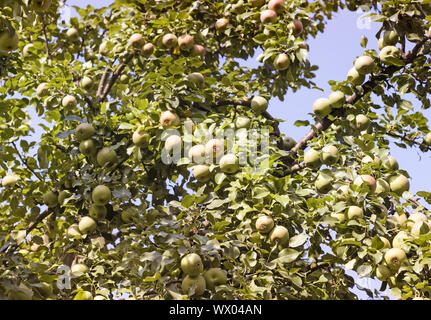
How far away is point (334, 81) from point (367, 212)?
130 cm

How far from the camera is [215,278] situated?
10.1 ft

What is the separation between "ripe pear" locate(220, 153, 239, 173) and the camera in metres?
3.51

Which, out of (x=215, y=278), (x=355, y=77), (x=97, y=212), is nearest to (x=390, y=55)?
(x=355, y=77)

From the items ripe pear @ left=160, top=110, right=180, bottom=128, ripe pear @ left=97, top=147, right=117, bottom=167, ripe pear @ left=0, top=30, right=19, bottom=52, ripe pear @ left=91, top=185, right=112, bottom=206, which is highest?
ripe pear @ left=0, top=30, right=19, bottom=52

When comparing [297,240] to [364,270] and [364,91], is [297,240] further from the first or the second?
[364,91]

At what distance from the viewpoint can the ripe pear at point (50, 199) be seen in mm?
4285

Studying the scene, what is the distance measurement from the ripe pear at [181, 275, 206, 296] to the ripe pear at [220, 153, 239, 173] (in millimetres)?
889

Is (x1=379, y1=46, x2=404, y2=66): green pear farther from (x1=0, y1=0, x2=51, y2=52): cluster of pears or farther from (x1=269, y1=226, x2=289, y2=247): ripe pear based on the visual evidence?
(x1=0, y1=0, x2=51, y2=52): cluster of pears

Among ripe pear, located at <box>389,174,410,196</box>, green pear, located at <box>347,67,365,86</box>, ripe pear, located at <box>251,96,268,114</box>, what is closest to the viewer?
ripe pear, located at <box>389,174,410,196</box>

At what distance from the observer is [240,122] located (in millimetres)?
4160

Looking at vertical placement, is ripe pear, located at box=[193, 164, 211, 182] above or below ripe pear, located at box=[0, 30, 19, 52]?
below

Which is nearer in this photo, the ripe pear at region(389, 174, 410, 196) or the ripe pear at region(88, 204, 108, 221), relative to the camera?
the ripe pear at region(389, 174, 410, 196)

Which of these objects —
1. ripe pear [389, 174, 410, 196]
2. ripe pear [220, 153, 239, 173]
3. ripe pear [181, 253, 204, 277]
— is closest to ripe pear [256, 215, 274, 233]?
ripe pear [220, 153, 239, 173]

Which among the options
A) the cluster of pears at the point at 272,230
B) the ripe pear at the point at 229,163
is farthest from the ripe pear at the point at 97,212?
the cluster of pears at the point at 272,230
